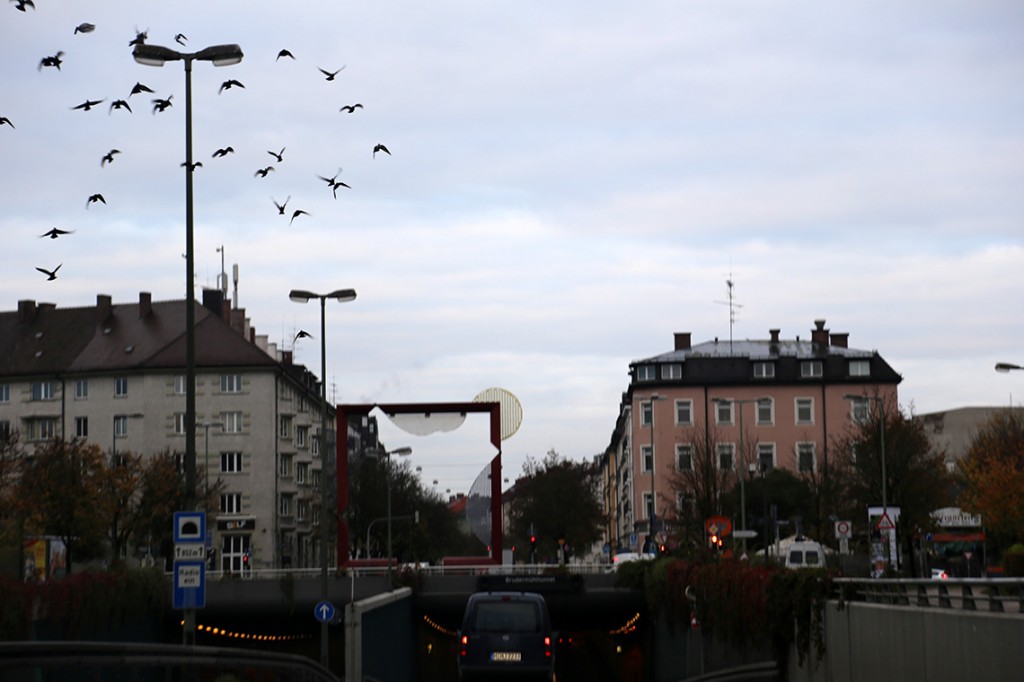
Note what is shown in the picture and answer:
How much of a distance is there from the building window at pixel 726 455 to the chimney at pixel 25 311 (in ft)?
154

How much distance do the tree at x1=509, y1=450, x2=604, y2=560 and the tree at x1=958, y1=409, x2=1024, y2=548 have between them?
26955 millimetres

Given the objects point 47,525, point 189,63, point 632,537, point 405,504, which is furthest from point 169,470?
point 189,63

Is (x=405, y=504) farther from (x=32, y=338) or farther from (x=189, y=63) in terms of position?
(x=189, y=63)

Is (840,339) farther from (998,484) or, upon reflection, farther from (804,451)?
(998,484)

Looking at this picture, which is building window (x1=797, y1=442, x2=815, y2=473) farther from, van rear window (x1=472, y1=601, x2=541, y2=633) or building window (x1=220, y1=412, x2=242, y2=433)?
van rear window (x1=472, y1=601, x2=541, y2=633)

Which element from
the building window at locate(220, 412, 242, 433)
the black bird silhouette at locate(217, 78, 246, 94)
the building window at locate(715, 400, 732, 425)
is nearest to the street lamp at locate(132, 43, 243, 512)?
the black bird silhouette at locate(217, 78, 246, 94)

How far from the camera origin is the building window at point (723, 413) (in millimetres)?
103250

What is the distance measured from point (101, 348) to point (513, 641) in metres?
74.5

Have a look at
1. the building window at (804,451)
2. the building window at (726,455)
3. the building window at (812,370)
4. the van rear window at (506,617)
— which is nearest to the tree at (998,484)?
the building window at (726,455)

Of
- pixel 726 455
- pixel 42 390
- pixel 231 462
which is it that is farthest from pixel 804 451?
pixel 42 390

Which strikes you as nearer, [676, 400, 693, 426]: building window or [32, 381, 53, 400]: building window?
[32, 381, 53, 400]: building window

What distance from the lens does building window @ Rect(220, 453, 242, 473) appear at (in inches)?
3752

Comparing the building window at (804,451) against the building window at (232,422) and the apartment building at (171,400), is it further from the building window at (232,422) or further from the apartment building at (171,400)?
the building window at (232,422)

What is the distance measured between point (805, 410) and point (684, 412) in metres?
8.17
